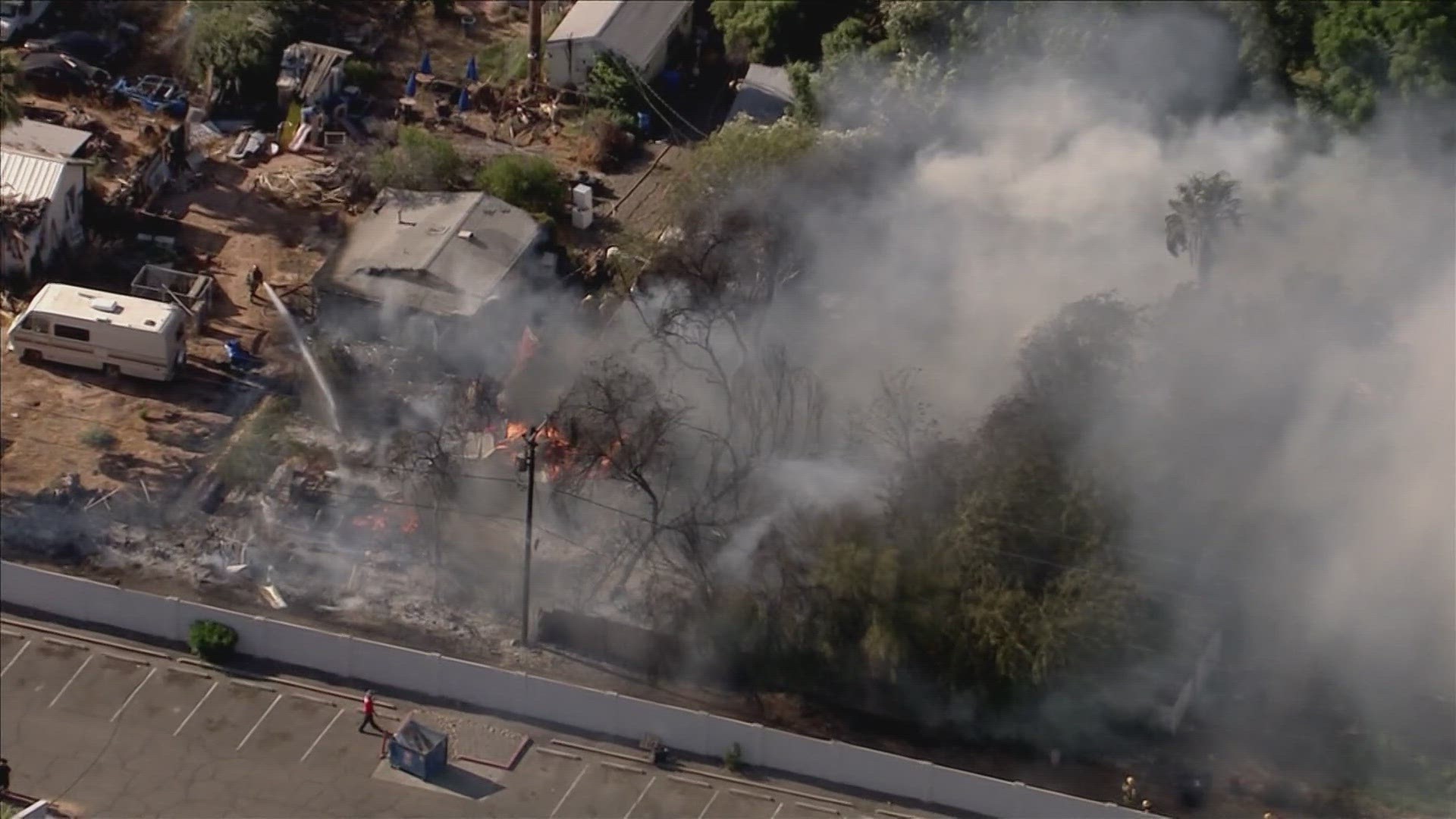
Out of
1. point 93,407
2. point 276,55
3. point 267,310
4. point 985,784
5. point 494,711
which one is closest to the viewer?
point 985,784

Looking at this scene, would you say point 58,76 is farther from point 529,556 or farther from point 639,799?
point 639,799

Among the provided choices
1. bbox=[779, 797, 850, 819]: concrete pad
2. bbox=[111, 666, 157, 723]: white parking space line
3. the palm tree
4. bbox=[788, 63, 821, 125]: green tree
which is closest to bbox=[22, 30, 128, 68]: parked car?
bbox=[788, 63, 821, 125]: green tree

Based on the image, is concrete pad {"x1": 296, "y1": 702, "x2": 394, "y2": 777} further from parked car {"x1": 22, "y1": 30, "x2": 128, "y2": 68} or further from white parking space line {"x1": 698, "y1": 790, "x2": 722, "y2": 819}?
parked car {"x1": 22, "y1": 30, "x2": 128, "y2": 68}

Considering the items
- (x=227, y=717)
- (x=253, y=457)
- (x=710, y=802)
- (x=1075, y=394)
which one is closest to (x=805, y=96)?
(x=1075, y=394)

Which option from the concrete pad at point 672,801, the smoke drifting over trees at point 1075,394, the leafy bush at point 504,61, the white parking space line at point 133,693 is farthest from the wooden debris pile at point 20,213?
the concrete pad at point 672,801

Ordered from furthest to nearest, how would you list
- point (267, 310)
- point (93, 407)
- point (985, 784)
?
point (267, 310)
point (93, 407)
point (985, 784)

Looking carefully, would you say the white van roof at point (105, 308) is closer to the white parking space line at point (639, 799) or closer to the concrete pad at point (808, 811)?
the white parking space line at point (639, 799)

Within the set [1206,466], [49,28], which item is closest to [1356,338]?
[1206,466]

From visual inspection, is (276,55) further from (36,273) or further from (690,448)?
(690,448)
